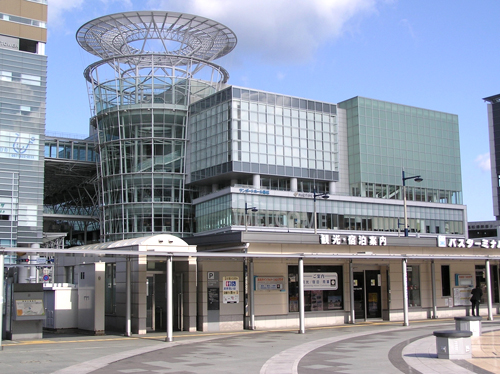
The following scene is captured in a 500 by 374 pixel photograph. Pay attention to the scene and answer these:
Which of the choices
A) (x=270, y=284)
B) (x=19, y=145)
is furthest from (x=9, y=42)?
(x=270, y=284)

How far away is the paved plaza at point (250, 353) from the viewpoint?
15.8 m

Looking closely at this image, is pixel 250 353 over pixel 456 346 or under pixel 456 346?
under

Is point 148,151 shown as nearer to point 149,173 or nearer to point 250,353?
point 149,173

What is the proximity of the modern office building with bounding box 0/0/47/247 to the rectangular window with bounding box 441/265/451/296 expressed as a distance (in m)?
56.1

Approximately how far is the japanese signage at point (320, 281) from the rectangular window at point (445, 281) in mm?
7354

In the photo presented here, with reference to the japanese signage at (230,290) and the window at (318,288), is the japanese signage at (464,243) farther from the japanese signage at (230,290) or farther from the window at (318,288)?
the japanese signage at (230,290)

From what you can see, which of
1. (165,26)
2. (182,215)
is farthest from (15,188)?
(165,26)

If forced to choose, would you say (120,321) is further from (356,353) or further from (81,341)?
(356,353)

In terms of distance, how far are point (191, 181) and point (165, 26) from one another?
21422 mm

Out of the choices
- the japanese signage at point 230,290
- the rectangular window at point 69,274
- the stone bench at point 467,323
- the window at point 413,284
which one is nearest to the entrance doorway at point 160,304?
the japanese signage at point 230,290

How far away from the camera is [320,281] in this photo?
30.1 metres

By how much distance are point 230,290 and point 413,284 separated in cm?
1127

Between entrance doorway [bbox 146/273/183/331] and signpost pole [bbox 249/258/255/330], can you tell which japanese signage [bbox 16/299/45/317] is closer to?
entrance doorway [bbox 146/273/183/331]

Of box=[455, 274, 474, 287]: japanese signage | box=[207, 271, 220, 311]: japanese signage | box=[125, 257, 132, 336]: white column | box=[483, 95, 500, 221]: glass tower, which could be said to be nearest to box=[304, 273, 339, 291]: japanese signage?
box=[207, 271, 220, 311]: japanese signage
